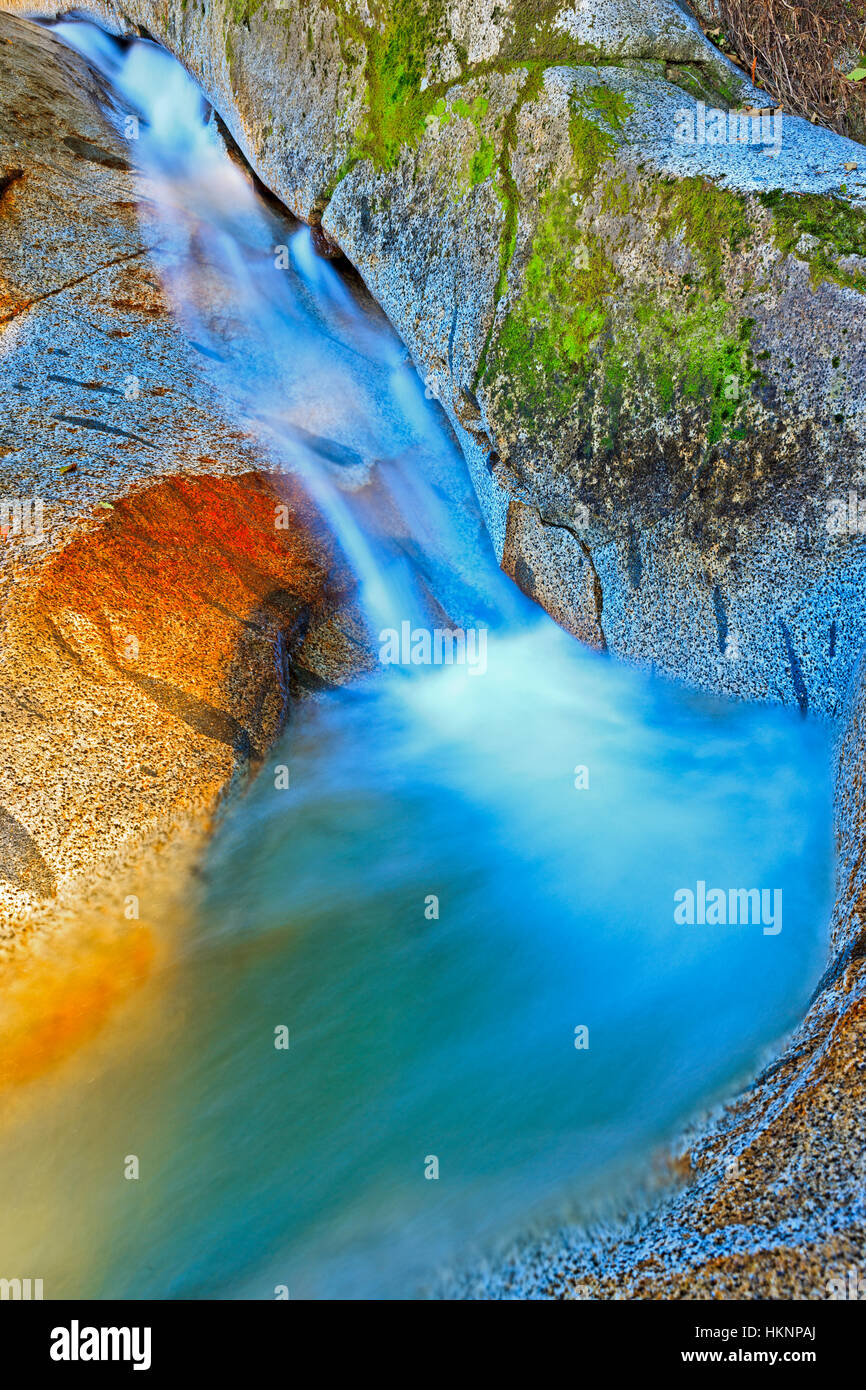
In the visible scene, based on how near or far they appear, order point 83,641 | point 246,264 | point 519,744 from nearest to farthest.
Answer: point 83,641 < point 519,744 < point 246,264

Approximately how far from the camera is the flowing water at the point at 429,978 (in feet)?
9.86

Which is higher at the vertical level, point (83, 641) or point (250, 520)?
point (250, 520)

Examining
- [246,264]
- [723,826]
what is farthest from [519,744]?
[246,264]

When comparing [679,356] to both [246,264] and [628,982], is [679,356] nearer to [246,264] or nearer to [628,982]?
[628,982]

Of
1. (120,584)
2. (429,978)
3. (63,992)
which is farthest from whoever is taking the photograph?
(120,584)

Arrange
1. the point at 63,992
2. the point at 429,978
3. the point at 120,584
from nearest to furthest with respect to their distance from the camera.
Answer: the point at 63,992, the point at 429,978, the point at 120,584

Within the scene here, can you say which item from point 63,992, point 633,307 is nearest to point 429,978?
point 63,992

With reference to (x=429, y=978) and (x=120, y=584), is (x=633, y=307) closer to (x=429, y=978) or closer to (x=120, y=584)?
(x=120, y=584)

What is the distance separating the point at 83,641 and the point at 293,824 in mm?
1437

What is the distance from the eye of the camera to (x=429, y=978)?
381cm

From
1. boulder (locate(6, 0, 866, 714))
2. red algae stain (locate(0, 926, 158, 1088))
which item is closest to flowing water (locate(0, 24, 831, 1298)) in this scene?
red algae stain (locate(0, 926, 158, 1088))

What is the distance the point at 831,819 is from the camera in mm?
3900

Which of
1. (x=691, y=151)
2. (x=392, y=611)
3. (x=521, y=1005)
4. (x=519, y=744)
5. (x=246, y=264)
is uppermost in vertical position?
(x=246, y=264)

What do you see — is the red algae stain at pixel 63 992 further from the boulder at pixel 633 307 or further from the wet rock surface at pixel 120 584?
the boulder at pixel 633 307
